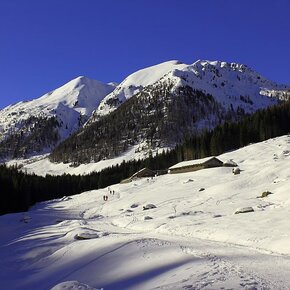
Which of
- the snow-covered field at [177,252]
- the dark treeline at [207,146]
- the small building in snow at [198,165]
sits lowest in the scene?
the snow-covered field at [177,252]

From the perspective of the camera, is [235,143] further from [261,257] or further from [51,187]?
[261,257]

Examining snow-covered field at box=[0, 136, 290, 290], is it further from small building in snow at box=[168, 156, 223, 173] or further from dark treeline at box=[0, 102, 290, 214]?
dark treeline at box=[0, 102, 290, 214]

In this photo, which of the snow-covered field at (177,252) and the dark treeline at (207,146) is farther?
the dark treeline at (207,146)

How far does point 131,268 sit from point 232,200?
26523 mm

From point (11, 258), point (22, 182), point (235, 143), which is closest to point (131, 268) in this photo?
point (11, 258)

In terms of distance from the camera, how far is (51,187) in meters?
128

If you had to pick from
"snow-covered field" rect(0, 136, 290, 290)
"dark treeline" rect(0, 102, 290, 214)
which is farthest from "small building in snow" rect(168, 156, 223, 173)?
"snow-covered field" rect(0, 136, 290, 290)

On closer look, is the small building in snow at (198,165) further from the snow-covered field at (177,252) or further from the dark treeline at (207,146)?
the snow-covered field at (177,252)

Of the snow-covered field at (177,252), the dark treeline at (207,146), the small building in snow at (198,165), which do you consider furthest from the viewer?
the dark treeline at (207,146)

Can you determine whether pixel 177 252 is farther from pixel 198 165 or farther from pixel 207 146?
pixel 207 146

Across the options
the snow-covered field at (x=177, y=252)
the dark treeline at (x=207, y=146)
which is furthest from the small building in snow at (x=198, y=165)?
the snow-covered field at (x=177, y=252)

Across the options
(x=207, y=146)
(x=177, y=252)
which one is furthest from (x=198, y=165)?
(x=177, y=252)

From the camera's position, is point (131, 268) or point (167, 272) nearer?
point (167, 272)

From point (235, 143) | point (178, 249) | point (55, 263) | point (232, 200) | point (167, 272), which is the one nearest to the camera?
point (167, 272)
